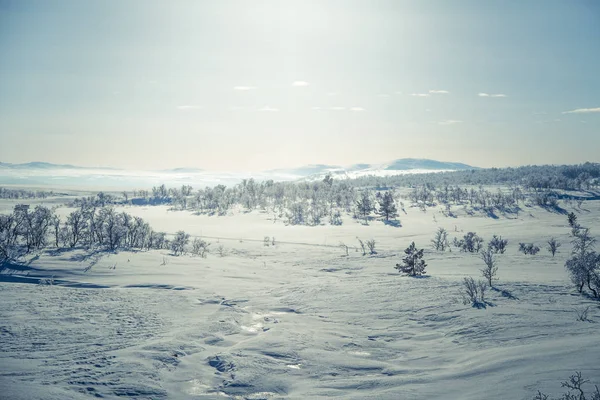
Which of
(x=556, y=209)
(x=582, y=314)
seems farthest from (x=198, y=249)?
(x=556, y=209)

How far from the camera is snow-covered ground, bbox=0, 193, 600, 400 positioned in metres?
9.14

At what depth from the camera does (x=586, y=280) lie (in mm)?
18359

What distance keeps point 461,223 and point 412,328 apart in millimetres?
73059

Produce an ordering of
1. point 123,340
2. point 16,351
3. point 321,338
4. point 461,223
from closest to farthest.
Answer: point 16,351, point 123,340, point 321,338, point 461,223

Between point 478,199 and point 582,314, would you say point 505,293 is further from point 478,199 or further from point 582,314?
point 478,199

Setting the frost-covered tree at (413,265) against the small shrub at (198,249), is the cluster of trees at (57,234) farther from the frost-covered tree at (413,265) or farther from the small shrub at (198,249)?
the frost-covered tree at (413,265)

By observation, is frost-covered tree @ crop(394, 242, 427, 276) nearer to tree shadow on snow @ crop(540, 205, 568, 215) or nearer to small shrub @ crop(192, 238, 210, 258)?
small shrub @ crop(192, 238, 210, 258)

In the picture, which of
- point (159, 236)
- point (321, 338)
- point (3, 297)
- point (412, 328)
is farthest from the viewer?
point (159, 236)

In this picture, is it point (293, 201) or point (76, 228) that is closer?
point (76, 228)

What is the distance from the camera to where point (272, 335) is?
13.2 metres

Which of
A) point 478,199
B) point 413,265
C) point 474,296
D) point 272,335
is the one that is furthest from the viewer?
point 478,199

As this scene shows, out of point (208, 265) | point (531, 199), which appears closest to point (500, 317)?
point (208, 265)

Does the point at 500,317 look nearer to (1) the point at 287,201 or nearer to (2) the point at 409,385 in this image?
(2) the point at 409,385

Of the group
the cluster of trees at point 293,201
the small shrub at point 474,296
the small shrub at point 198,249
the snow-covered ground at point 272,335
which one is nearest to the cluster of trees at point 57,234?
the snow-covered ground at point 272,335
